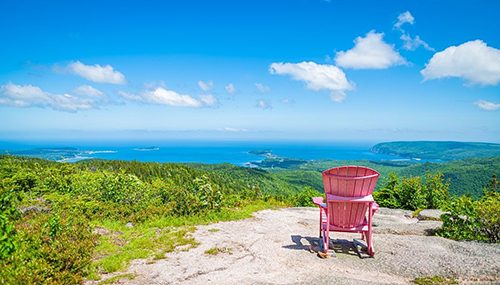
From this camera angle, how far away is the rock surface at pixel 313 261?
202 inches

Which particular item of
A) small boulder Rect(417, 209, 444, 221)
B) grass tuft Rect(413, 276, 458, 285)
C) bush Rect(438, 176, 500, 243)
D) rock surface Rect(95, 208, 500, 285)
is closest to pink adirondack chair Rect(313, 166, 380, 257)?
rock surface Rect(95, 208, 500, 285)

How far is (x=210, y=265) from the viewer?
19.1ft

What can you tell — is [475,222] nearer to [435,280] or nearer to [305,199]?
[435,280]

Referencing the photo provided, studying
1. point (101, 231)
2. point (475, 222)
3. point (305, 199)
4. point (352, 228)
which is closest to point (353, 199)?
point (352, 228)

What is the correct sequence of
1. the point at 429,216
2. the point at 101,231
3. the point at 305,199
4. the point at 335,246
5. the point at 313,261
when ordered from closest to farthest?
the point at 313,261
the point at 335,246
the point at 101,231
the point at 429,216
the point at 305,199

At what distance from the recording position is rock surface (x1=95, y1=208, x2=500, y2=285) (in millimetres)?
5121

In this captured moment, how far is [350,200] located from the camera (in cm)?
621

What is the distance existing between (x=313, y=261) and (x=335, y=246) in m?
1.21

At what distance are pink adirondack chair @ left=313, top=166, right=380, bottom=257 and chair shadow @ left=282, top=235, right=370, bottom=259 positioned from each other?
248 mm

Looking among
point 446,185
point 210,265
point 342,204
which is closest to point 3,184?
point 210,265

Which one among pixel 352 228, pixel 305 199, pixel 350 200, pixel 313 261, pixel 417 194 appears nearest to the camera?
pixel 313 261

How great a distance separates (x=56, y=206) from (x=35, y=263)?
6119mm

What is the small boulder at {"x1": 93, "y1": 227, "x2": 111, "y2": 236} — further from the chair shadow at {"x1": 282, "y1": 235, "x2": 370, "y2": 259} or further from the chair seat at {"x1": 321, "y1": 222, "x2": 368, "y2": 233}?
the chair seat at {"x1": 321, "y1": 222, "x2": 368, "y2": 233}

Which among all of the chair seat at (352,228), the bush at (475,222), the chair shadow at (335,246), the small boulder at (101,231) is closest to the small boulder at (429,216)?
the bush at (475,222)
